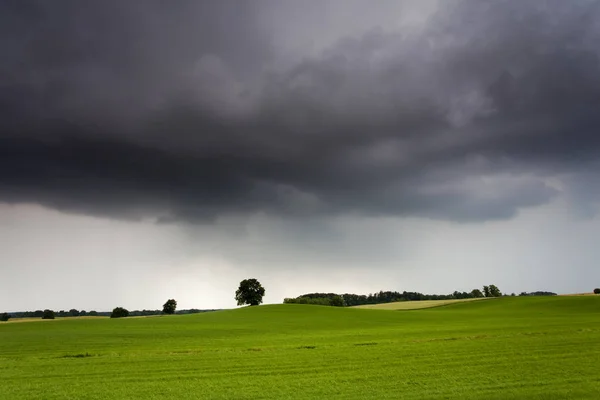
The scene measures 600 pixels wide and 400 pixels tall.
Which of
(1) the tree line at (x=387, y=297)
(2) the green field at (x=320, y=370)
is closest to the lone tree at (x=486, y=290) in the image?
(1) the tree line at (x=387, y=297)

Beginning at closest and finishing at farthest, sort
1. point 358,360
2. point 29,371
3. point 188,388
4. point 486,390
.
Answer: point 486,390 → point 188,388 → point 29,371 → point 358,360

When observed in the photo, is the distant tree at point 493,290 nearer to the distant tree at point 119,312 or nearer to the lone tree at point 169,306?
the lone tree at point 169,306

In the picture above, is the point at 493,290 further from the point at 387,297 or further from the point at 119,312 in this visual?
the point at 119,312

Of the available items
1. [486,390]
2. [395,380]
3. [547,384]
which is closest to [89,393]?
[395,380]

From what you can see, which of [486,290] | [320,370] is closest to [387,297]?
[486,290]

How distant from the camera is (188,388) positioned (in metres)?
15.5

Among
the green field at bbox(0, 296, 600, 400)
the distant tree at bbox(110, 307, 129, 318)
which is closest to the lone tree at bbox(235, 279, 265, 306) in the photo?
the distant tree at bbox(110, 307, 129, 318)

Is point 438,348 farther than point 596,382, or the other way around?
point 438,348

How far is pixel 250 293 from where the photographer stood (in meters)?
107

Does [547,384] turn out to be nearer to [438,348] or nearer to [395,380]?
[395,380]

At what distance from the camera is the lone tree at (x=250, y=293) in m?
106

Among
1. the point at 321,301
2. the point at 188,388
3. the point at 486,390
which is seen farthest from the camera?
the point at 321,301

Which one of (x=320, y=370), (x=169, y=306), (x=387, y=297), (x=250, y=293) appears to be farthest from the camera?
(x=387, y=297)

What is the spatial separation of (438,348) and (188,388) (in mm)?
14384
